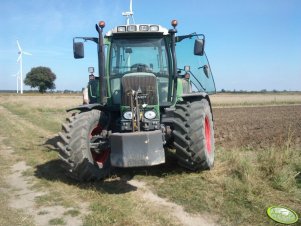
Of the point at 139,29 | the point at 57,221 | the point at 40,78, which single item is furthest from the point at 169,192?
the point at 40,78

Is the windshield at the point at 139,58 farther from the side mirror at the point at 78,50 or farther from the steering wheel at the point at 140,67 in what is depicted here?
the side mirror at the point at 78,50

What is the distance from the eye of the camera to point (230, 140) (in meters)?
10.9

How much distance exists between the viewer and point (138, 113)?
6172 millimetres

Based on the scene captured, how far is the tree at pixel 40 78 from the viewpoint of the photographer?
104 metres

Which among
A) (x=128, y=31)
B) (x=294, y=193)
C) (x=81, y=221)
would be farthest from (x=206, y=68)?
(x=81, y=221)

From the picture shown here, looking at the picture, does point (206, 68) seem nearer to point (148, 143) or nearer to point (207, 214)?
point (148, 143)

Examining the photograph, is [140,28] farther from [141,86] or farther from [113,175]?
[113,175]

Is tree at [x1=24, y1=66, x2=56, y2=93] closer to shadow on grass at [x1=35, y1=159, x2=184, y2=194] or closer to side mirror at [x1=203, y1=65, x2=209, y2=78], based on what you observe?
side mirror at [x1=203, y1=65, x2=209, y2=78]

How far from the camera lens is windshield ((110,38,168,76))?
289 inches

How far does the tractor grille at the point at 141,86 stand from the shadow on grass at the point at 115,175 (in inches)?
54.9

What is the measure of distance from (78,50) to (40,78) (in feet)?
332

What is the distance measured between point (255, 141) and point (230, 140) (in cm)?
75

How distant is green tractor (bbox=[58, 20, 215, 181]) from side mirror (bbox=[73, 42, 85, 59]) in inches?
0.7

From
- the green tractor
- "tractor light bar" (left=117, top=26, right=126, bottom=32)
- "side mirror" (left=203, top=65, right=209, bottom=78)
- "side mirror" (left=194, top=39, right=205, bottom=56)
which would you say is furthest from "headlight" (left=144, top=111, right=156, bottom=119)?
"side mirror" (left=203, top=65, right=209, bottom=78)
